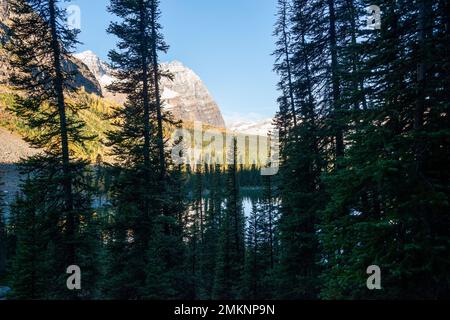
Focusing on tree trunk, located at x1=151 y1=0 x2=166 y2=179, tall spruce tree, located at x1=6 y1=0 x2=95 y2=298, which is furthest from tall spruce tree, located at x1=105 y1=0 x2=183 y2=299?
tall spruce tree, located at x1=6 y1=0 x2=95 y2=298

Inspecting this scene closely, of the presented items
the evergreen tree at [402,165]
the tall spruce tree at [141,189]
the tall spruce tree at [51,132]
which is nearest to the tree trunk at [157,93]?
the tall spruce tree at [141,189]

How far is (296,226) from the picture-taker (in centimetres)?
1518

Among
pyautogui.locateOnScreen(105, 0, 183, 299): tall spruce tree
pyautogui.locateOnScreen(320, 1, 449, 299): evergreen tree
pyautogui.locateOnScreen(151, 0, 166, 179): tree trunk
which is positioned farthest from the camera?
pyautogui.locateOnScreen(151, 0, 166, 179): tree trunk

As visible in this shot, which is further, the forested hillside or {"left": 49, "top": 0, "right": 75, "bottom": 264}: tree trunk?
{"left": 49, "top": 0, "right": 75, "bottom": 264}: tree trunk

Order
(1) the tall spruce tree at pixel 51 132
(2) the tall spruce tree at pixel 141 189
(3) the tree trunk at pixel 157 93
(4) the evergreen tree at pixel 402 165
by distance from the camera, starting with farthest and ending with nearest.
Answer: (3) the tree trunk at pixel 157 93 < (2) the tall spruce tree at pixel 141 189 < (1) the tall spruce tree at pixel 51 132 < (4) the evergreen tree at pixel 402 165

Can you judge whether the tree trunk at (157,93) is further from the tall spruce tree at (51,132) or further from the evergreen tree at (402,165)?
the evergreen tree at (402,165)

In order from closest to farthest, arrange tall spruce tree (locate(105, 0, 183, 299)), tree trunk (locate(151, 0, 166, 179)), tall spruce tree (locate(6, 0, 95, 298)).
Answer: tall spruce tree (locate(6, 0, 95, 298)) < tall spruce tree (locate(105, 0, 183, 299)) < tree trunk (locate(151, 0, 166, 179))

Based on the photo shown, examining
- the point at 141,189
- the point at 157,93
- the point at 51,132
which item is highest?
the point at 157,93

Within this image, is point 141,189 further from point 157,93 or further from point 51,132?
point 157,93

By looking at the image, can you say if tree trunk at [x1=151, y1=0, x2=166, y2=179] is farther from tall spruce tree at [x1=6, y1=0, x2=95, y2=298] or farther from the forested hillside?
tall spruce tree at [x1=6, y1=0, x2=95, y2=298]

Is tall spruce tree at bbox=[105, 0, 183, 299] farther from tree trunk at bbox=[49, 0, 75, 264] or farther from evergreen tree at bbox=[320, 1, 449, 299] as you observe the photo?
evergreen tree at bbox=[320, 1, 449, 299]

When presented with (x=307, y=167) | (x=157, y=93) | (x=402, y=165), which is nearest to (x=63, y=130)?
(x=157, y=93)

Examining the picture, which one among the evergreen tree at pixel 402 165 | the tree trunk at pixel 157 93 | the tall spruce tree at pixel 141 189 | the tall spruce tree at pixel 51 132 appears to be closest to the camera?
the evergreen tree at pixel 402 165
